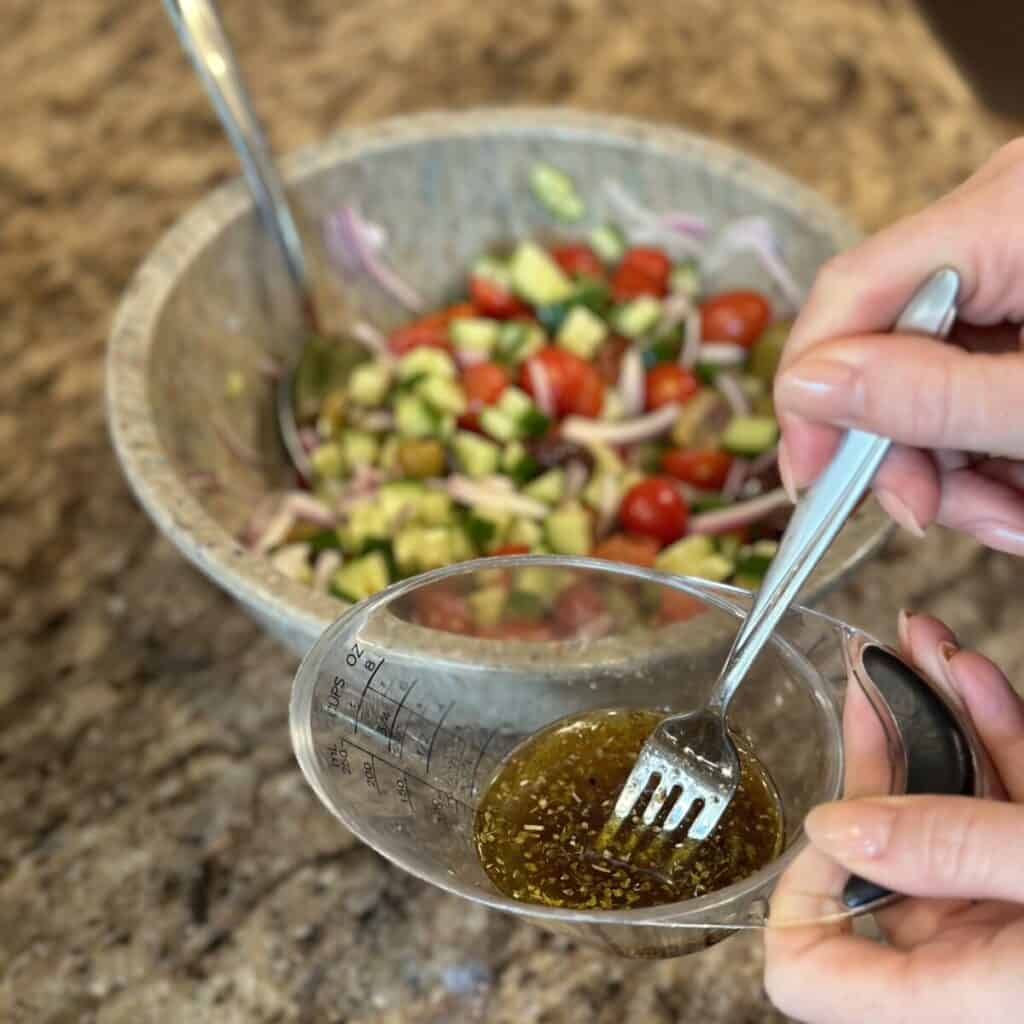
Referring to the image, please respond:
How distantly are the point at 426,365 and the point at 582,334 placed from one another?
172 mm

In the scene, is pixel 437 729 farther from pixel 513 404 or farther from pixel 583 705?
pixel 513 404

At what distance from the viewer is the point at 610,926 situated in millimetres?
628

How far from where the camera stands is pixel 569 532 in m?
1.09

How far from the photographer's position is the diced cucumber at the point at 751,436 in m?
1.17

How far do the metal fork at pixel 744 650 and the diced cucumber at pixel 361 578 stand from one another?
1.19ft

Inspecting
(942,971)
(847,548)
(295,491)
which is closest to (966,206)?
(847,548)

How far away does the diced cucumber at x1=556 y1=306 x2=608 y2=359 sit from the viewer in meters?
1.28

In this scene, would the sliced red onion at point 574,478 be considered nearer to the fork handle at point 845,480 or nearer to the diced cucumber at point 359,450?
the diced cucumber at point 359,450

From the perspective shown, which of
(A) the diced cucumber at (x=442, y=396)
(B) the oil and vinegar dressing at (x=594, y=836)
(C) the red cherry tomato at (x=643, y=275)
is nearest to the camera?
(B) the oil and vinegar dressing at (x=594, y=836)

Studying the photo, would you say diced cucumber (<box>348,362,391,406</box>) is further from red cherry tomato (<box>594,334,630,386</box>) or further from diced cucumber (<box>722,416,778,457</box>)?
diced cucumber (<box>722,416,778,457</box>)

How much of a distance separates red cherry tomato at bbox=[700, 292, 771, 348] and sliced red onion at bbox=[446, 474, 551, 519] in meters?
0.31

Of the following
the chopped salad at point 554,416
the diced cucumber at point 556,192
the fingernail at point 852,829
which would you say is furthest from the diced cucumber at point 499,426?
the fingernail at point 852,829

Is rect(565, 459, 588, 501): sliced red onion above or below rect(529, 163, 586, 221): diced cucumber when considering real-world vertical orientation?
below

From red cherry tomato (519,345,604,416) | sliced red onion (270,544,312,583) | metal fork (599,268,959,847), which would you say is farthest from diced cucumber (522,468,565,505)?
metal fork (599,268,959,847)
